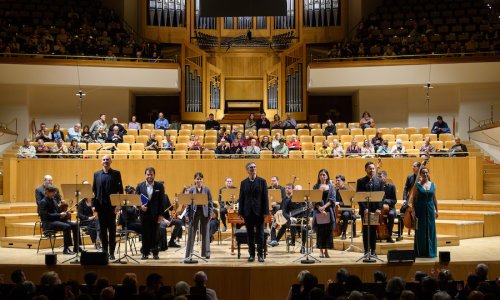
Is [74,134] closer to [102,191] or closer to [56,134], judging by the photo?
[56,134]

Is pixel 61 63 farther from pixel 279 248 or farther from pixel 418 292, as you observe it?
pixel 418 292

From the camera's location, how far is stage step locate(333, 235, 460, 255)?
12.0m

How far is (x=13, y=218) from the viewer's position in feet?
47.2

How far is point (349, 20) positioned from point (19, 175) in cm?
1213

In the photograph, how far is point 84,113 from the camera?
2275 cm

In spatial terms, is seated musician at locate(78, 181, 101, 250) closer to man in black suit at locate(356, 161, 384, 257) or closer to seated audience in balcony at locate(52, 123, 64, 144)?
man in black suit at locate(356, 161, 384, 257)

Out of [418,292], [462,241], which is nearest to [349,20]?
[462,241]

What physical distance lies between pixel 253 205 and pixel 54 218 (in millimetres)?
3327

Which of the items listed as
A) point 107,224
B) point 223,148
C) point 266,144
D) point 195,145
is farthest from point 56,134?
point 107,224

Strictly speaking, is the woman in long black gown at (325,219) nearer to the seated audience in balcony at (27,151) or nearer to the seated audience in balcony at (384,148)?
the seated audience in balcony at (384,148)

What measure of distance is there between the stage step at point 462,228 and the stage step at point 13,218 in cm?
776

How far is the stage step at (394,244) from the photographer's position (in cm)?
1204

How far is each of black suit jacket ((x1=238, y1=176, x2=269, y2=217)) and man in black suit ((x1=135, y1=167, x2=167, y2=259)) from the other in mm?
1224

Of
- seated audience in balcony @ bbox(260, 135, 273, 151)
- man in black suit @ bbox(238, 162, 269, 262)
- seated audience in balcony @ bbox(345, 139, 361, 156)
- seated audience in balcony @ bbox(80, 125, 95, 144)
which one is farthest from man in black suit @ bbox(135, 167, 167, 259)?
seated audience in balcony @ bbox(80, 125, 95, 144)
